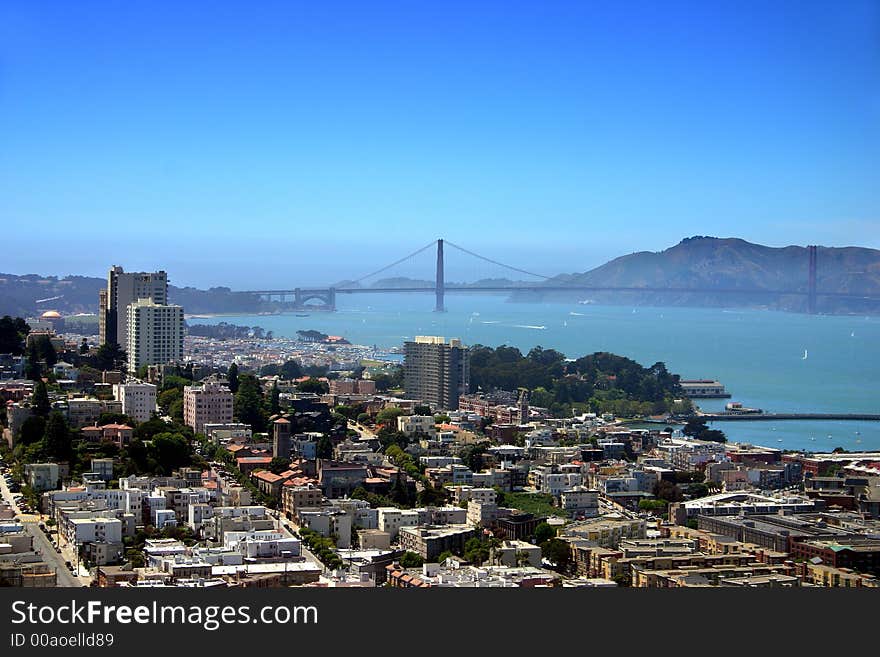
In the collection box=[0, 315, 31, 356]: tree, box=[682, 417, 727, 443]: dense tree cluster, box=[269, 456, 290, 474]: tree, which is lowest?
box=[682, 417, 727, 443]: dense tree cluster

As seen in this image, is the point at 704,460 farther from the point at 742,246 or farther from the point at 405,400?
the point at 742,246

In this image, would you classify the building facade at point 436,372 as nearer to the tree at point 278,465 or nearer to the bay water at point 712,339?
the bay water at point 712,339

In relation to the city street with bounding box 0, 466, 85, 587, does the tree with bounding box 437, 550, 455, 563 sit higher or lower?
lower

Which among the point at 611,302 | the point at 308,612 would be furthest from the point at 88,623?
the point at 611,302

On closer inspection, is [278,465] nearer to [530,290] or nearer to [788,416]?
[788,416]

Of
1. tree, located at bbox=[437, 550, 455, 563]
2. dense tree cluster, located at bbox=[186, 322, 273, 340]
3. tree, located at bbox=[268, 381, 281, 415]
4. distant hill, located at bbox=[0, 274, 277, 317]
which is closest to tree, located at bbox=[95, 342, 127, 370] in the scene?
tree, located at bbox=[268, 381, 281, 415]

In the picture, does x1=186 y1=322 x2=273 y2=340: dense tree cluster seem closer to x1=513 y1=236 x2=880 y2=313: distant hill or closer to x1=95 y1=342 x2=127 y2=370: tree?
x1=513 y1=236 x2=880 y2=313: distant hill

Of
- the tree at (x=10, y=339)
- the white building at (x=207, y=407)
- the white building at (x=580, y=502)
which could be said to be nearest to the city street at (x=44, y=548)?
the white building at (x=207, y=407)
